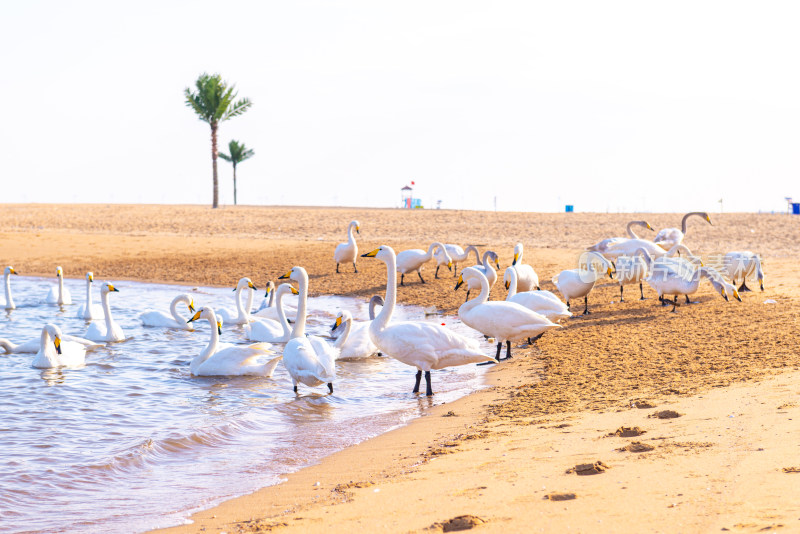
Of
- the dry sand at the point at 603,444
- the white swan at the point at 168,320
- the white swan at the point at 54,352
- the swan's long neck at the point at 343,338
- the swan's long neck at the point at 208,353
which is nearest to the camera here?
the dry sand at the point at 603,444

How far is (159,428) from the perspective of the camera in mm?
7812

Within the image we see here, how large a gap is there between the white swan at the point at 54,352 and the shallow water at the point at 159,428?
157 mm

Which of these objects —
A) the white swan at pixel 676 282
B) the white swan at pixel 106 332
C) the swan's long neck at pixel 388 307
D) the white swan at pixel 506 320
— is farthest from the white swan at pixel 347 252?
the swan's long neck at pixel 388 307

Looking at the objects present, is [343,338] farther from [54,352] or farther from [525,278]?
[525,278]

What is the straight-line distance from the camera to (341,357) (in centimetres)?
1115

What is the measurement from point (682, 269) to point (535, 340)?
3.19 metres

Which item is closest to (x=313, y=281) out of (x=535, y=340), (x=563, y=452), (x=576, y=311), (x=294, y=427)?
(x=576, y=311)

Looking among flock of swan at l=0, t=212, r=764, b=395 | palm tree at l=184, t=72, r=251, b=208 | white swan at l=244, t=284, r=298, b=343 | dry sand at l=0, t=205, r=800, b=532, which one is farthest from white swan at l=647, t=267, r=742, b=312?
palm tree at l=184, t=72, r=251, b=208

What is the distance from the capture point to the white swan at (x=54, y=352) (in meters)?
10.7

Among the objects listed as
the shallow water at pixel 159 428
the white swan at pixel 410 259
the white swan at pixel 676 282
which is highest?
the white swan at pixel 410 259

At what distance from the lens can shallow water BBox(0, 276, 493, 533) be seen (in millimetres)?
5863

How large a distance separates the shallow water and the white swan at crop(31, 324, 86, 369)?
157 mm

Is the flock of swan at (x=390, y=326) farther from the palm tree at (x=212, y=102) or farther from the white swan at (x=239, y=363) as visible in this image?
the palm tree at (x=212, y=102)

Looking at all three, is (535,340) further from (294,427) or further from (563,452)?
(563,452)
